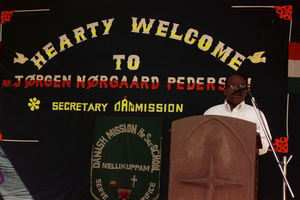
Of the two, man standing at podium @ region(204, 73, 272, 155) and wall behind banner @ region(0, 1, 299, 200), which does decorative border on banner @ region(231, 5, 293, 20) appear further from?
man standing at podium @ region(204, 73, 272, 155)

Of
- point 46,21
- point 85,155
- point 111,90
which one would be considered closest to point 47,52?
point 46,21

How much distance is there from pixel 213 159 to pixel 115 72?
287 cm

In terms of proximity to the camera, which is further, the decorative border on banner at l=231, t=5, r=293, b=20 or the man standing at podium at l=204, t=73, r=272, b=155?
the decorative border on banner at l=231, t=5, r=293, b=20

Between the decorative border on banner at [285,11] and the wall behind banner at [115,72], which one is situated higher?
the decorative border on banner at [285,11]

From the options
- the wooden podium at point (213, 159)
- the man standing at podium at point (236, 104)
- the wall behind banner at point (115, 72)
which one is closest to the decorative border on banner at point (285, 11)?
the wall behind banner at point (115, 72)

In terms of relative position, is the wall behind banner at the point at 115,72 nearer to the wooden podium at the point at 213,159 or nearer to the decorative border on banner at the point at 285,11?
the decorative border on banner at the point at 285,11

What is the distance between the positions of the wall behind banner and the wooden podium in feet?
7.29

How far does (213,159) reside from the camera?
292 centimetres

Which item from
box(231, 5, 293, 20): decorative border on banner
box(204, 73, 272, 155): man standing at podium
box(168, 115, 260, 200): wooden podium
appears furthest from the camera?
box(231, 5, 293, 20): decorative border on banner

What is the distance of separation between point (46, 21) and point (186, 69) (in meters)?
1.93

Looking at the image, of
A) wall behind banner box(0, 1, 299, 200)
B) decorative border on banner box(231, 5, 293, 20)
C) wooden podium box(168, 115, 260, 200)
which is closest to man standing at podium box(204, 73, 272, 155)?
wall behind banner box(0, 1, 299, 200)

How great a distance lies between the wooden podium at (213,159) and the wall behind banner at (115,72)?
7.29 feet

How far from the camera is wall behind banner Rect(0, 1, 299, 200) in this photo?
5.16 m

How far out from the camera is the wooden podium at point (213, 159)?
287 centimetres
